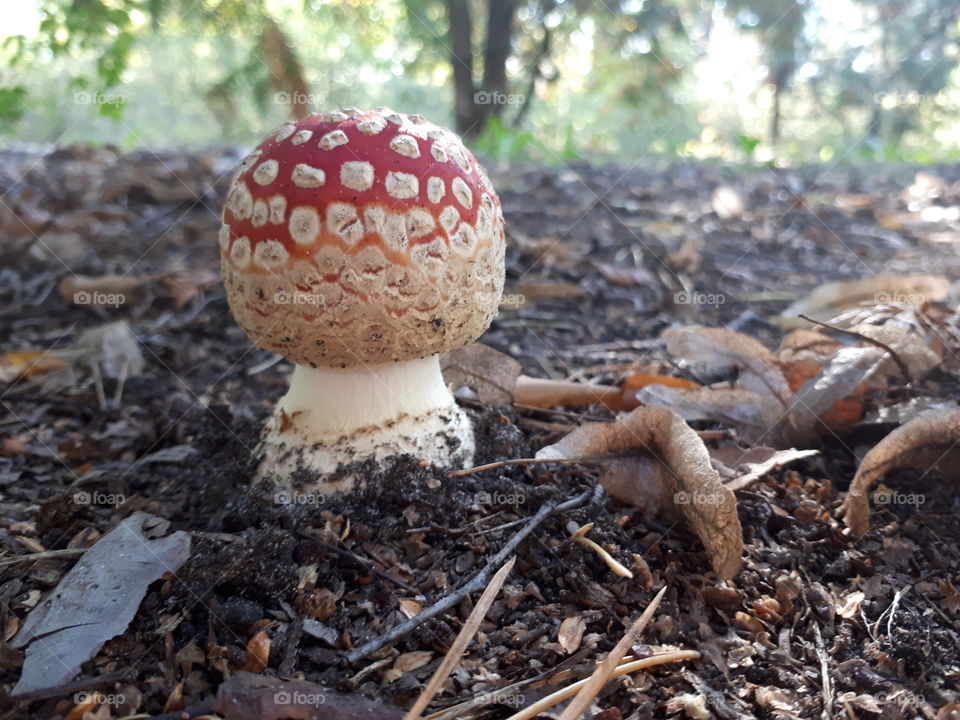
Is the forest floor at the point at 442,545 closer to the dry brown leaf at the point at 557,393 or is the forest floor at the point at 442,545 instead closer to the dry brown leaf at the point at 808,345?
the dry brown leaf at the point at 557,393

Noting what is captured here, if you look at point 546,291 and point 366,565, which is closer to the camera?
point 366,565

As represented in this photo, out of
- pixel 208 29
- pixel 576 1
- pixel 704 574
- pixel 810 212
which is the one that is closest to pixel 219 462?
pixel 704 574

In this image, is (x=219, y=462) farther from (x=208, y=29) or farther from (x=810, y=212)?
(x=810, y=212)

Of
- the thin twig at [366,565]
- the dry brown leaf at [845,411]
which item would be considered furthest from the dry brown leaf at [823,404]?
the thin twig at [366,565]

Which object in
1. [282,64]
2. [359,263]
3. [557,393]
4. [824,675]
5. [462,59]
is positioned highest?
[462,59]

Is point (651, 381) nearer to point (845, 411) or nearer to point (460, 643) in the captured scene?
point (845, 411)

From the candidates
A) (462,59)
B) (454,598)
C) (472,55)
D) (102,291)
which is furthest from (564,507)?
(472,55)
